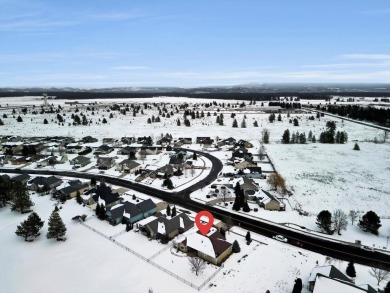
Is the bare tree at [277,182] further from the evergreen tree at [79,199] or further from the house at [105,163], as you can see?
the house at [105,163]

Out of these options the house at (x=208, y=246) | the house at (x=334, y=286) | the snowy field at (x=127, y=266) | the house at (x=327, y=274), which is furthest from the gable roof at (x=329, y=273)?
the house at (x=208, y=246)

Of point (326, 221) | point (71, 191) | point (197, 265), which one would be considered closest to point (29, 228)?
point (71, 191)

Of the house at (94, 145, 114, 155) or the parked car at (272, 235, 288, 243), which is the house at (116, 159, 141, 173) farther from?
the parked car at (272, 235, 288, 243)

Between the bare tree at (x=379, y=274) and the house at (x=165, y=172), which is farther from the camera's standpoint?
the house at (x=165, y=172)

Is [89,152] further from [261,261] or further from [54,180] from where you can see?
[261,261]

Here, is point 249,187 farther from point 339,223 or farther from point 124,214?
point 124,214

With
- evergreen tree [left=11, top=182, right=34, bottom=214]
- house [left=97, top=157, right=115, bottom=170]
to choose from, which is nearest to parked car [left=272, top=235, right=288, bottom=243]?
evergreen tree [left=11, top=182, right=34, bottom=214]
